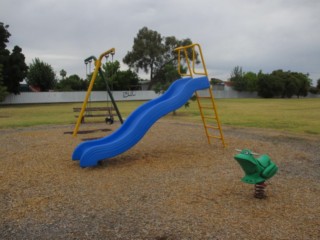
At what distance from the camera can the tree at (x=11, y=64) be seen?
3462cm

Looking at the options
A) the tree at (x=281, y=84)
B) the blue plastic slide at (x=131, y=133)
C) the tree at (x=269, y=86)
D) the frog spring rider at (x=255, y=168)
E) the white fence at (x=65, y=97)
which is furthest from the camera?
the tree at (x=281, y=84)

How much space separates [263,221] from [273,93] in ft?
Answer: 194

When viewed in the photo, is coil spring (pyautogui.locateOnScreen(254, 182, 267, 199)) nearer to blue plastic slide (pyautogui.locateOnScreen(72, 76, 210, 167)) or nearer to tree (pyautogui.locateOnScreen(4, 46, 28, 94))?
blue plastic slide (pyautogui.locateOnScreen(72, 76, 210, 167))

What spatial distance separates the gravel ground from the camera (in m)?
3.41

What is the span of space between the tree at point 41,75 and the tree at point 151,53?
13.2 metres

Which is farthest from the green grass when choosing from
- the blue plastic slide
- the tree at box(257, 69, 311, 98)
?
the tree at box(257, 69, 311, 98)

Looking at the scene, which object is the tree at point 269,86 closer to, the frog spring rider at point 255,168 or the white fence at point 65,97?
the white fence at point 65,97

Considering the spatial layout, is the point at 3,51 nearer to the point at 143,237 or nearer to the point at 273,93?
the point at 143,237

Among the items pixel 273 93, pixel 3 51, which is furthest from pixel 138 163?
pixel 273 93

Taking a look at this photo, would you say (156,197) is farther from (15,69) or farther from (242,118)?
(15,69)

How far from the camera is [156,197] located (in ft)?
14.5

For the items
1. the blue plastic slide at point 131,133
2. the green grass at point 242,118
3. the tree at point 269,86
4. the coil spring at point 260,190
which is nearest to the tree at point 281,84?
the tree at point 269,86

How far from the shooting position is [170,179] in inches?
209

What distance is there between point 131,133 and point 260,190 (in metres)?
2.85
